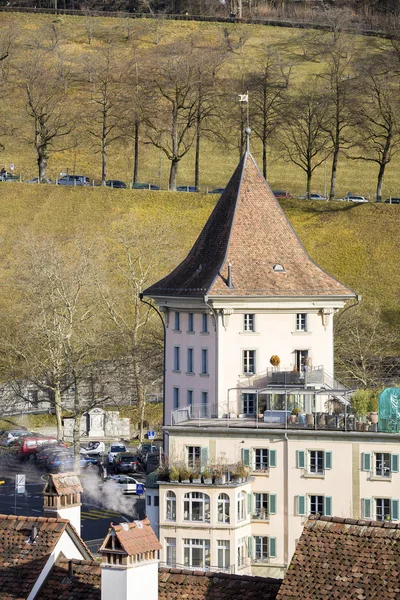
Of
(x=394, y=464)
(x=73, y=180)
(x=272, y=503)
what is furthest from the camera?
(x=73, y=180)

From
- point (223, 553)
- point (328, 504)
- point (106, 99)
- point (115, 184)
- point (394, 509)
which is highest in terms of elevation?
point (106, 99)

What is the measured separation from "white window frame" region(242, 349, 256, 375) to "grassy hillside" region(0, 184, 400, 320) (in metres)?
34.2

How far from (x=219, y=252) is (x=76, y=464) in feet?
41.5

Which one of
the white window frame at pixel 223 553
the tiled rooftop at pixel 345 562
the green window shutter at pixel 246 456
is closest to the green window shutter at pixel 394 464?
the green window shutter at pixel 246 456

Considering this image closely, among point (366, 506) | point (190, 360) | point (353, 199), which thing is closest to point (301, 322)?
point (190, 360)

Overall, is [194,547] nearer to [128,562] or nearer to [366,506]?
[366,506]

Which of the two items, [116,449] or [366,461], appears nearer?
[366,461]

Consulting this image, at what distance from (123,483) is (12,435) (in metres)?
12.8

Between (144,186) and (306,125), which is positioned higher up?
(306,125)

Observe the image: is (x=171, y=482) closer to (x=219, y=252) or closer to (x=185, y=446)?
(x=185, y=446)

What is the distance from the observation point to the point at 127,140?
428 feet

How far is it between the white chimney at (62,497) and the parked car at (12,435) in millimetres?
49878

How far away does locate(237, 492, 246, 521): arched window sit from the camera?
5631 centimetres

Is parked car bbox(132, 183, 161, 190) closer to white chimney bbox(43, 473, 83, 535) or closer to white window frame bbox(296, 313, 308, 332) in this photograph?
white window frame bbox(296, 313, 308, 332)
